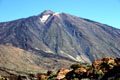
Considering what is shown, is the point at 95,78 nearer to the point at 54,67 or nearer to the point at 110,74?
the point at 110,74

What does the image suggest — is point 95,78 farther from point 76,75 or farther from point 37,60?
point 37,60

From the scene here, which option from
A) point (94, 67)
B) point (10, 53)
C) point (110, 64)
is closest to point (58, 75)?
point (94, 67)

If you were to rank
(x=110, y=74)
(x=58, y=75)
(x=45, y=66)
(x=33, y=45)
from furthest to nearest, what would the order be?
(x=33, y=45) → (x=45, y=66) → (x=58, y=75) → (x=110, y=74)

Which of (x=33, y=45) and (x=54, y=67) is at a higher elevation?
(x=33, y=45)

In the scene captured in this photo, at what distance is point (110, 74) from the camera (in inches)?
698

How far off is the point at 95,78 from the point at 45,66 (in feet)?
420

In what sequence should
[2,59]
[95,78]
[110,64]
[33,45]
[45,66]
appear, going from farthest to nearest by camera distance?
[33,45] < [45,66] < [2,59] < [110,64] < [95,78]

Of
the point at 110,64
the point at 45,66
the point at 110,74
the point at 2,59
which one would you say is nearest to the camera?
the point at 110,74

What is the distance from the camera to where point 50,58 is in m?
160

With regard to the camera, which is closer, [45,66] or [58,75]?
[58,75]

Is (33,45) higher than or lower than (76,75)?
higher

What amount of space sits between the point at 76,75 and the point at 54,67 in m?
122

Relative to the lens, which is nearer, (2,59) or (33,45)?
(2,59)

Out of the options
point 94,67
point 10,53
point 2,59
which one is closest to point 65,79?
point 94,67
